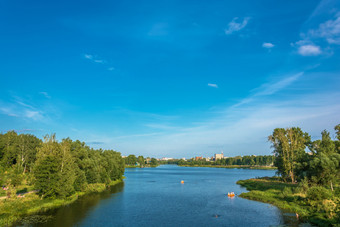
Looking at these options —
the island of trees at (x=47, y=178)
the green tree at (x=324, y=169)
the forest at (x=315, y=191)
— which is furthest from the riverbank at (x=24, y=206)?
the green tree at (x=324, y=169)

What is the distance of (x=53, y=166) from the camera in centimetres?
4950

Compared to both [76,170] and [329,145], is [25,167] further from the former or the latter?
[329,145]

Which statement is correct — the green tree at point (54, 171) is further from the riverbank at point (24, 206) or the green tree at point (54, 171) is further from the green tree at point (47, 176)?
the riverbank at point (24, 206)

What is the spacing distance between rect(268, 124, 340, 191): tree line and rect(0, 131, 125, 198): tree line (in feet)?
181

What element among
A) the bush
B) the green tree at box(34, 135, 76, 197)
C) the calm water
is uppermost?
the green tree at box(34, 135, 76, 197)

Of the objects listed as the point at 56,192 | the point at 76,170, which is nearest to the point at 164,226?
the point at 56,192

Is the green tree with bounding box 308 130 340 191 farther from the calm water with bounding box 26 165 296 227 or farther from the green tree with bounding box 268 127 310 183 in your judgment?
the green tree with bounding box 268 127 310 183

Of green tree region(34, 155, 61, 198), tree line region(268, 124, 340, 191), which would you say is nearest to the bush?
tree line region(268, 124, 340, 191)

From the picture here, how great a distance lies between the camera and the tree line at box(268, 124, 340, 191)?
48000 millimetres

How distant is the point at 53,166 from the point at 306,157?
5927 centimetres

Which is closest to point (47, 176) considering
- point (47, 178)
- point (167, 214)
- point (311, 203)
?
point (47, 178)

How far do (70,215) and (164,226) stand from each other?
1801cm

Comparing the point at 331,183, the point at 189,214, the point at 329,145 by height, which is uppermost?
the point at 329,145

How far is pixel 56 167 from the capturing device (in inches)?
1997
